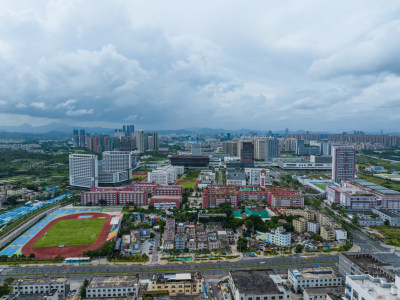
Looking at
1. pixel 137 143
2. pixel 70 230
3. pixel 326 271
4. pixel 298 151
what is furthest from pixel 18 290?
pixel 298 151

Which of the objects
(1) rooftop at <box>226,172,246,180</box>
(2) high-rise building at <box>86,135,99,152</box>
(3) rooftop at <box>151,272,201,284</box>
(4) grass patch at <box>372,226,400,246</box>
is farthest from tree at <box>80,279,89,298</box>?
(2) high-rise building at <box>86,135,99,152</box>

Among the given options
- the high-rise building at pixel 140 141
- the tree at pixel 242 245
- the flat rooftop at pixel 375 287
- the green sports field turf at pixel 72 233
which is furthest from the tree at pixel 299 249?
the high-rise building at pixel 140 141

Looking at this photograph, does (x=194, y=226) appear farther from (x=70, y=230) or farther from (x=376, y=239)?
(x=376, y=239)

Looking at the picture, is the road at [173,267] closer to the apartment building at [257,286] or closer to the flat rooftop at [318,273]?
the flat rooftop at [318,273]

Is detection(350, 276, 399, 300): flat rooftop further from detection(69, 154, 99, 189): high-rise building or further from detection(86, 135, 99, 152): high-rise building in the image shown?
detection(86, 135, 99, 152): high-rise building

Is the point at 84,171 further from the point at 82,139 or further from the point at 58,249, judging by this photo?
the point at 82,139
